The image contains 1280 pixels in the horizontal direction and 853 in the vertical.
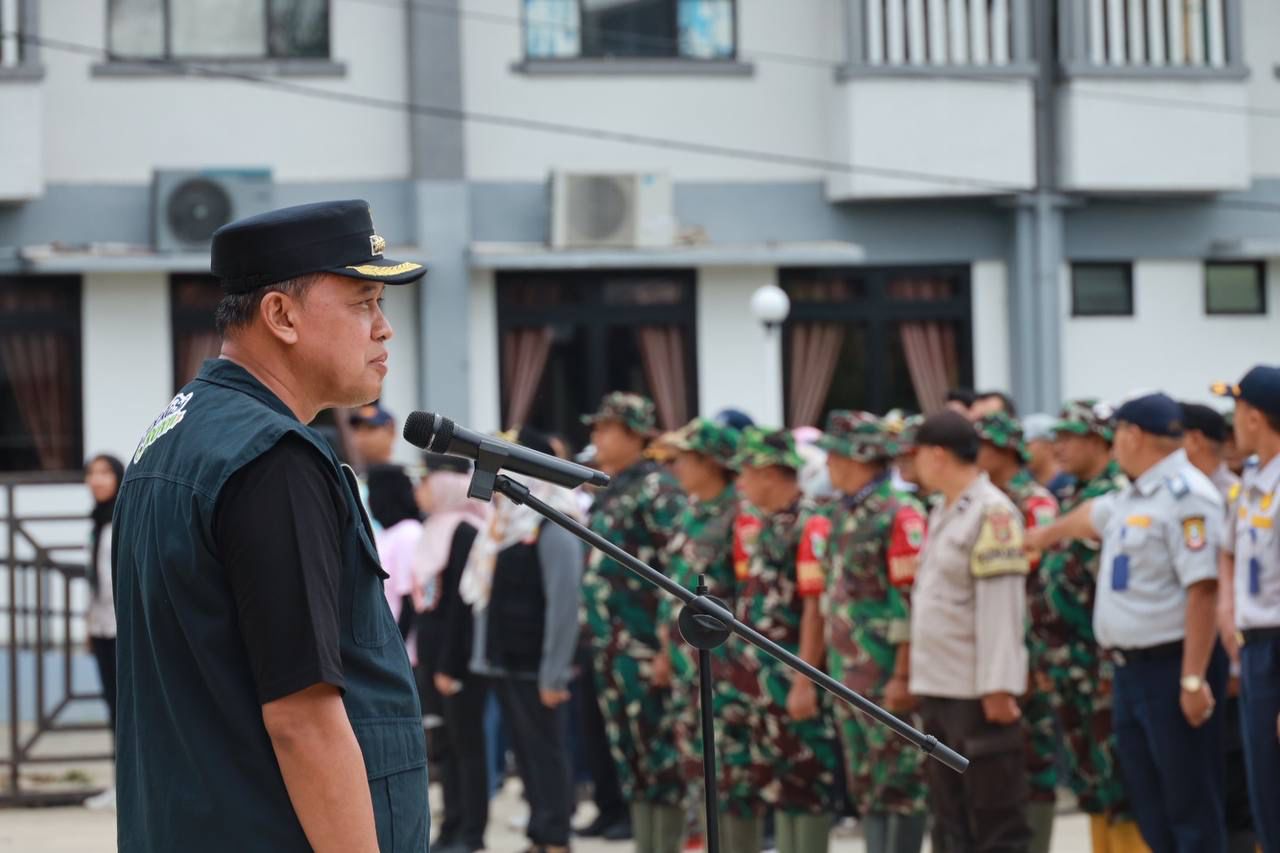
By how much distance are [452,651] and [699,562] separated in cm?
188

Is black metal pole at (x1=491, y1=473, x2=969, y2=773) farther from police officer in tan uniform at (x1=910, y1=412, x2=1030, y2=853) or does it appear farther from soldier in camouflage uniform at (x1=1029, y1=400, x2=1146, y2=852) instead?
soldier in camouflage uniform at (x1=1029, y1=400, x2=1146, y2=852)

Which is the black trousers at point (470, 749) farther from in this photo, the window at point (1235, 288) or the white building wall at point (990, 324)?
the window at point (1235, 288)

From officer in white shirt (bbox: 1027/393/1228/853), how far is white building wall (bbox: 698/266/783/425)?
32.1 ft

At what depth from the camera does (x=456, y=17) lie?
53.4 ft

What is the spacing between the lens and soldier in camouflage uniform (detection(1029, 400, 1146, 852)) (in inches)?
305

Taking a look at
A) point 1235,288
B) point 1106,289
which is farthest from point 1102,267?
point 1235,288

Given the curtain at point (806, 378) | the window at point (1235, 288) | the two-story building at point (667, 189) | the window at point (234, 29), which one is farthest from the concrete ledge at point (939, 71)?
the window at point (234, 29)

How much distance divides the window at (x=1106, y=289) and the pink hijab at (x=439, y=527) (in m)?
9.31

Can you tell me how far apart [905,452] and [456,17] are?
30.1 ft

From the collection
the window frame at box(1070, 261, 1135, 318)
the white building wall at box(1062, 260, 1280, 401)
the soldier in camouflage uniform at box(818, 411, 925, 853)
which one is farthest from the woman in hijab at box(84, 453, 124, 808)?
the window frame at box(1070, 261, 1135, 318)

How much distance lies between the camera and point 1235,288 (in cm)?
1784

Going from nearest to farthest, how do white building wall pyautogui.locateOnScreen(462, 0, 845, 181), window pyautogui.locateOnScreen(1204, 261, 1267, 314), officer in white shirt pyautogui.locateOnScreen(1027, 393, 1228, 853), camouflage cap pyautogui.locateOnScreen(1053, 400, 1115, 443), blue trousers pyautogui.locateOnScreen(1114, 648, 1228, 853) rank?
1. officer in white shirt pyautogui.locateOnScreen(1027, 393, 1228, 853)
2. blue trousers pyautogui.locateOnScreen(1114, 648, 1228, 853)
3. camouflage cap pyautogui.locateOnScreen(1053, 400, 1115, 443)
4. white building wall pyautogui.locateOnScreen(462, 0, 845, 181)
5. window pyautogui.locateOnScreen(1204, 261, 1267, 314)

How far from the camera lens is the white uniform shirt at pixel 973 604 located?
708 cm

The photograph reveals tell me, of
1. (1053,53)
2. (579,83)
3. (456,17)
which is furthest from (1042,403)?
(456,17)
